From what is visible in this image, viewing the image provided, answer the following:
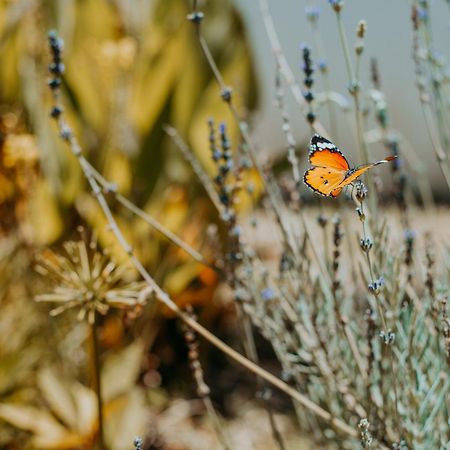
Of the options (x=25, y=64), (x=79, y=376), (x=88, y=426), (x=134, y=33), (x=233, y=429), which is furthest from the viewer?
(x=134, y=33)

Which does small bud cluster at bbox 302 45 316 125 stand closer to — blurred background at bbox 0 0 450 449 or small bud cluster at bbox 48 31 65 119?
small bud cluster at bbox 48 31 65 119

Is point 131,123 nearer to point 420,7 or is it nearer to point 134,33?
point 134,33

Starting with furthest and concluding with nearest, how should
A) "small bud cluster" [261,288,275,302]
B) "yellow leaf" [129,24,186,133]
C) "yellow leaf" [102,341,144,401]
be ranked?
1. "yellow leaf" [129,24,186,133]
2. "yellow leaf" [102,341,144,401]
3. "small bud cluster" [261,288,275,302]

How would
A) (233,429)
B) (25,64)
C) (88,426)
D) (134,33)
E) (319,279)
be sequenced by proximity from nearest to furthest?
(319,279) < (88,426) < (233,429) < (25,64) < (134,33)

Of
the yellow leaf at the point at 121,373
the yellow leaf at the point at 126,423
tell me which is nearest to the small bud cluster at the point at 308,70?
the yellow leaf at the point at 126,423

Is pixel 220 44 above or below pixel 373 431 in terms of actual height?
above

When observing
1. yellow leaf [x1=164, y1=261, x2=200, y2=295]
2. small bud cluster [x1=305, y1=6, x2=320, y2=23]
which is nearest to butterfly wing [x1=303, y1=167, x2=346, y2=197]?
small bud cluster [x1=305, y1=6, x2=320, y2=23]

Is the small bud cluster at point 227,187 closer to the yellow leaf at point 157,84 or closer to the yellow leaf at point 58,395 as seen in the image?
the yellow leaf at point 58,395

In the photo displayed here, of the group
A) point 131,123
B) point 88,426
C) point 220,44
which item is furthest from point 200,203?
point 88,426
